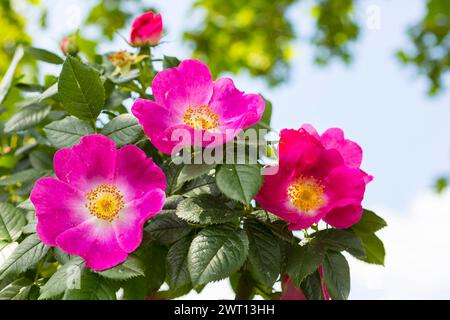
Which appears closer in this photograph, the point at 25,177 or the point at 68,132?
the point at 68,132

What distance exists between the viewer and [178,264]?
562 mm

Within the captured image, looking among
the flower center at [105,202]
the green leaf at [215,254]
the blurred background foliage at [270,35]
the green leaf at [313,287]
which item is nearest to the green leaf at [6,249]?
the flower center at [105,202]

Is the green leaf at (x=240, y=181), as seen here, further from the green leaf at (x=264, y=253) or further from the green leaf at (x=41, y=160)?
the green leaf at (x=41, y=160)

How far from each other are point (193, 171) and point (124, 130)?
11 centimetres

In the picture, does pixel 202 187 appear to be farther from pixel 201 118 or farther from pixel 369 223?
pixel 369 223

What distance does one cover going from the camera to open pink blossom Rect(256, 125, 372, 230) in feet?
1.91

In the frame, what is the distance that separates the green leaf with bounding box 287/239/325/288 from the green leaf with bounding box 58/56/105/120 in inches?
10.7

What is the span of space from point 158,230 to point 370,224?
0.82ft

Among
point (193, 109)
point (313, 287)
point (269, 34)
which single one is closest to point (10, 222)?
point (193, 109)

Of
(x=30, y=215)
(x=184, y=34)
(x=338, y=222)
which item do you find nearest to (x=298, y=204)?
(x=338, y=222)

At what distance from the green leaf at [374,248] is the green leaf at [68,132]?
35 cm

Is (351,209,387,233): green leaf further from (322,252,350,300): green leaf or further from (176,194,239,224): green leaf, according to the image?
(176,194,239,224): green leaf

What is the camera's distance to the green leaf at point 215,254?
1.70ft

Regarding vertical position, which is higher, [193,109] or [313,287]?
[193,109]
